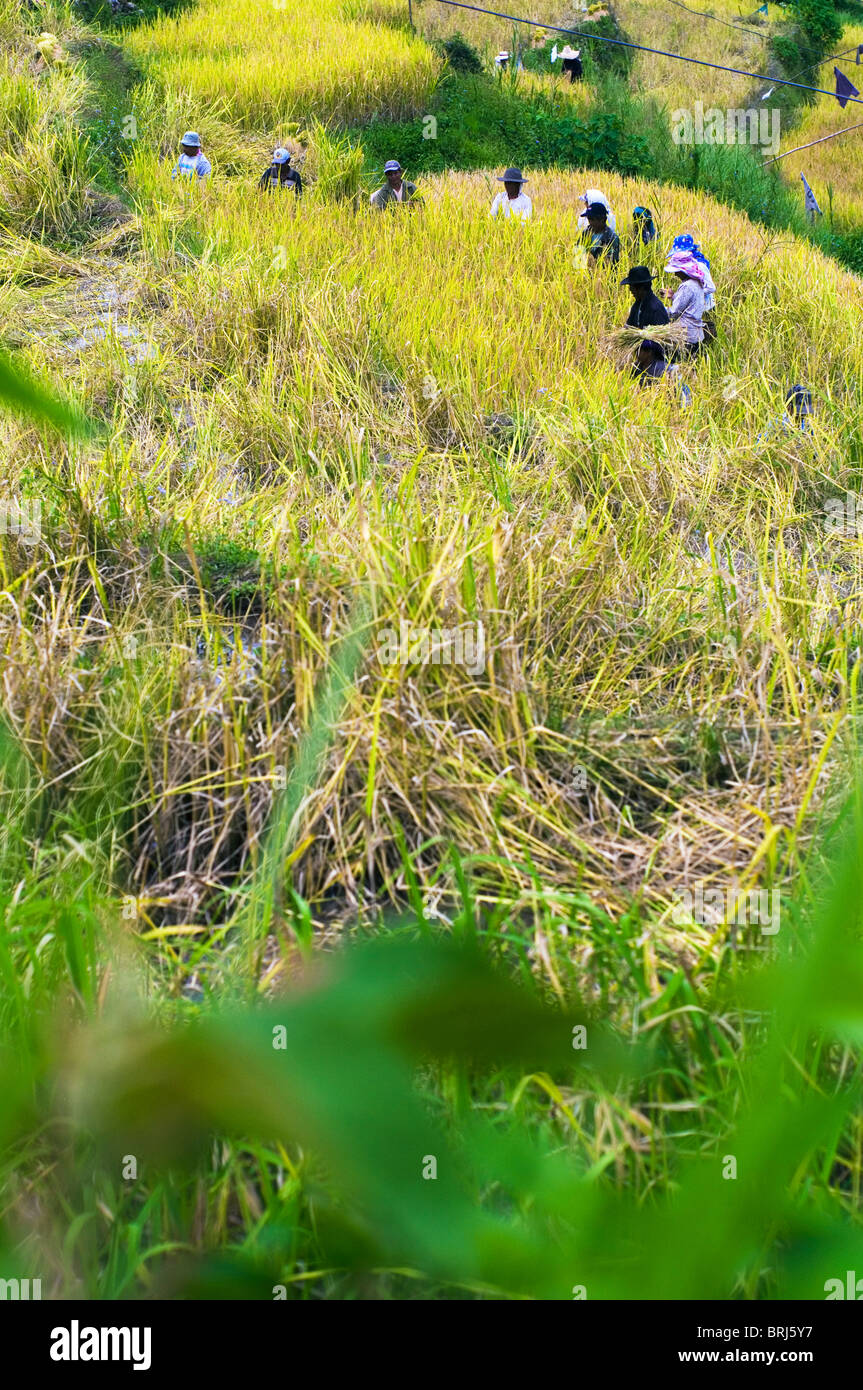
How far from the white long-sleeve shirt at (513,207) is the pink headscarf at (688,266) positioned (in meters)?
A: 1.46

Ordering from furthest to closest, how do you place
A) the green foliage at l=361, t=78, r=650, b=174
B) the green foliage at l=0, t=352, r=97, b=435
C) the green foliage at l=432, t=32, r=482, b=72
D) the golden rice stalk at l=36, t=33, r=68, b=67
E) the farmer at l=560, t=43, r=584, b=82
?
the farmer at l=560, t=43, r=584, b=82 → the green foliage at l=432, t=32, r=482, b=72 → the green foliage at l=361, t=78, r=650, b=174 → the golden rice stalk at l=36, t=33, r=68, b=67 → the green foliage at l=0, t=352, r=97, b=435

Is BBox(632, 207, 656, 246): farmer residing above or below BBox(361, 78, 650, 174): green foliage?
below

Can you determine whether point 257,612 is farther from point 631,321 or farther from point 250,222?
point 250,222

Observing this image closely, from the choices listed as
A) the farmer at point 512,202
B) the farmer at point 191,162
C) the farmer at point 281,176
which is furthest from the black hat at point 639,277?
the farmer at point 191,162

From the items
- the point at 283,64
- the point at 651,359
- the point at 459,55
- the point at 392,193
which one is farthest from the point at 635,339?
the point at 459,55

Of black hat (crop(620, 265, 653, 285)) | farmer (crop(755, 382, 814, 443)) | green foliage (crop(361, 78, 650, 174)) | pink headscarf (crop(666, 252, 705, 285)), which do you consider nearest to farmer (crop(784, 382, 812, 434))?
farmer (crop(755, 382, 814, 443))

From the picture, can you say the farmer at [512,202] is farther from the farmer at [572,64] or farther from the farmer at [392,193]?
the farmer at [572,64]

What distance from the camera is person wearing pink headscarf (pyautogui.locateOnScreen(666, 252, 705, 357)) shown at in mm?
4695

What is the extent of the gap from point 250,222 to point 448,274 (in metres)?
1.18

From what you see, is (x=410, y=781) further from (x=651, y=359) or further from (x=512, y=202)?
(x=512, y=202)

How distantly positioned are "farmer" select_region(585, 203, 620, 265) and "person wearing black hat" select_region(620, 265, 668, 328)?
0.90 metres

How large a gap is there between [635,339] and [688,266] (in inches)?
30.8

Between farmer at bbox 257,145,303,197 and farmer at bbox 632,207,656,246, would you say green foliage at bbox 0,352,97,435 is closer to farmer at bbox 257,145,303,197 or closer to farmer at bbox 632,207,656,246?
farmer at bbox 632,207,656,246

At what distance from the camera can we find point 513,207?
636 centimetres
